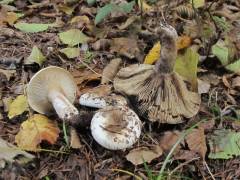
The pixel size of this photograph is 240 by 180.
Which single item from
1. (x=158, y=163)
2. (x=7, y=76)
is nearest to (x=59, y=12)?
(x=7, y=76)

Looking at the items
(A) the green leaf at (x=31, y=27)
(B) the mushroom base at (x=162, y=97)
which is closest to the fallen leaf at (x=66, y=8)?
(A) the green leaf at (x=31, y=27)

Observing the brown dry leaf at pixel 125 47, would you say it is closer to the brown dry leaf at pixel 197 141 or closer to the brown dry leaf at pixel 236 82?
the brown dry leaf at pixel 236 82

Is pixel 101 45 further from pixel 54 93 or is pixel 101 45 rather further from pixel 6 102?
pixel 6 102

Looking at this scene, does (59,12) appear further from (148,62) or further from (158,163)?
(158,163)

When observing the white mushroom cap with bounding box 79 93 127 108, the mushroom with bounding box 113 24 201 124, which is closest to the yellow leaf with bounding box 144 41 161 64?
the mushroom with bounding box 113 24 201 124

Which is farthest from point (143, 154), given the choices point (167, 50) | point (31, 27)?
point (31, 27)

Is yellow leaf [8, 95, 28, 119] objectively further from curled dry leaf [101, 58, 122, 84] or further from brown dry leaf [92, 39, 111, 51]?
brown dry leaf [92, 39, 111, 51]
